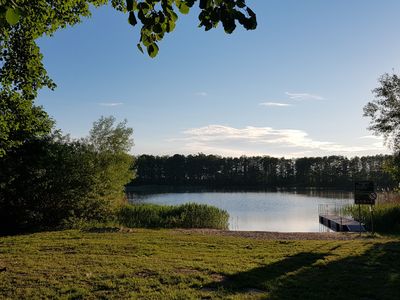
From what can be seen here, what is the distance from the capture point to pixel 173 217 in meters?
21.3

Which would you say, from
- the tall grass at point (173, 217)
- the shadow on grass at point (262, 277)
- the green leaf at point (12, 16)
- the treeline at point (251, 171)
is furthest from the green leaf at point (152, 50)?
the treeline at point (251, 171)

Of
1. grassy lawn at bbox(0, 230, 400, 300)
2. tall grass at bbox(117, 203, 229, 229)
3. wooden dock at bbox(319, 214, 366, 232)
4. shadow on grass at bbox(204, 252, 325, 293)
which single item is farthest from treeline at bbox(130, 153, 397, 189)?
shadow on grass at bbox(204, 252, 325, 293)

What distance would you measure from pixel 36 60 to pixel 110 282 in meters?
5.21

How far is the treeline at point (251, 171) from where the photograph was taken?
109 m

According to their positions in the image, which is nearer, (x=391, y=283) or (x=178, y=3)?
(x=178, y=3)

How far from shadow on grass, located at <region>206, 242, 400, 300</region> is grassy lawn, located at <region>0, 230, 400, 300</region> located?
16 mm

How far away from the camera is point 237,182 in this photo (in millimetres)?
112812

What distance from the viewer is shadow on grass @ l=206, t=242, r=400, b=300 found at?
6.88 meters

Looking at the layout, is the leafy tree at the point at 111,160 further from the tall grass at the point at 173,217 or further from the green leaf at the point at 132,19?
the green leaf at the point at 132,19

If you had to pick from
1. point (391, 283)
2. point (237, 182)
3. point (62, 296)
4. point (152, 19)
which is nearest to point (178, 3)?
point (152, 19)

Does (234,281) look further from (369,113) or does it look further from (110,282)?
(369,113)

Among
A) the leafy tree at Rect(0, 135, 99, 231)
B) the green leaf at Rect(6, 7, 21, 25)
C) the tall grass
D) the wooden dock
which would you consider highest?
the green leaf at Rect(6, 7, 21, 25)

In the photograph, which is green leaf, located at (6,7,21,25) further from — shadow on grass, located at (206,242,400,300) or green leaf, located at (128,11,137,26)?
shadow on grass, located at (206,242,400,300)

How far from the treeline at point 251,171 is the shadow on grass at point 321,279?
99.1 meters
